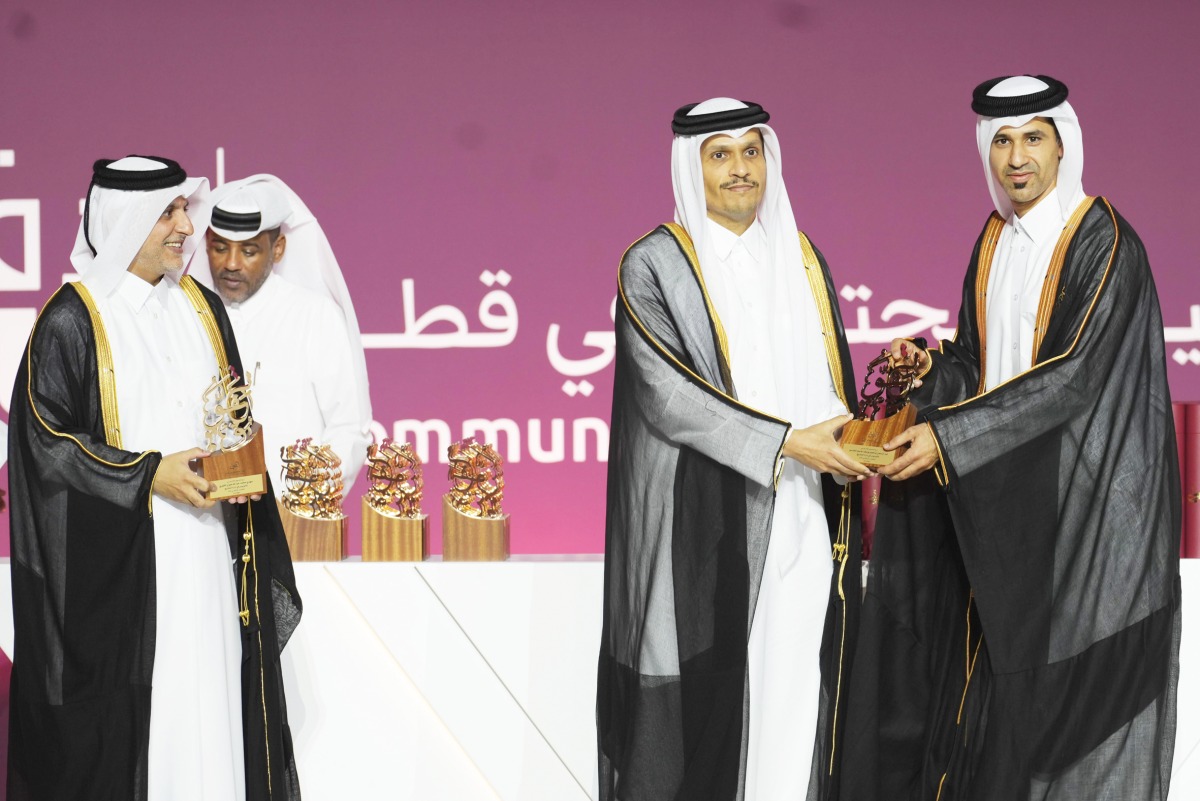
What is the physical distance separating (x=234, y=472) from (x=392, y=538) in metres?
0.71

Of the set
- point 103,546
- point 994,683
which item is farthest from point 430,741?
point 994,683

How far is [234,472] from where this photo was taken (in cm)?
288

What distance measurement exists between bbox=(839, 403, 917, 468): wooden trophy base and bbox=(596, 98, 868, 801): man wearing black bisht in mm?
53

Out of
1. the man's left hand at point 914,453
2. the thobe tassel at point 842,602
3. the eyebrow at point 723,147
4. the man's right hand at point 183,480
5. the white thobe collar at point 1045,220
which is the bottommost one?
the thobe tassel at point 842,602

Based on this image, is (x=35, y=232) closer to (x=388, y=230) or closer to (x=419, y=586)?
(x=388, y=230)

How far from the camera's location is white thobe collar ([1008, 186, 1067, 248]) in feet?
10.2

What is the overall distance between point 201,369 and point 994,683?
1862 mm

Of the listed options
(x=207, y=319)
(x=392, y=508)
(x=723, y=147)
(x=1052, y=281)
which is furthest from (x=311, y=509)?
(x=1052, y=281)

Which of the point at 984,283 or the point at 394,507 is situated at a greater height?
the point at 984,283

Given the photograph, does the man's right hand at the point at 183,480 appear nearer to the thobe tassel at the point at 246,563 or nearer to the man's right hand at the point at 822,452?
the thobe tassel at the point at 246,563

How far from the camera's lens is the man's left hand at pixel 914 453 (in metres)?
2.91

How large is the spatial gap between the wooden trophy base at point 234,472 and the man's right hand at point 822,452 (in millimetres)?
1120

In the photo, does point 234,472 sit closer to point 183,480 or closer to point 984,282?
point 183,480

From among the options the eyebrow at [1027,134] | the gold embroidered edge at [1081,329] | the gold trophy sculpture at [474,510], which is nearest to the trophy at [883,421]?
the gold embroidered edge at [1081,329]
